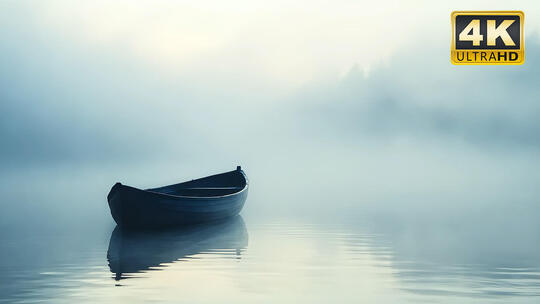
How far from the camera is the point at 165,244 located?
19328 millimetres

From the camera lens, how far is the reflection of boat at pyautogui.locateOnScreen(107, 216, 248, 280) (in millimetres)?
16156

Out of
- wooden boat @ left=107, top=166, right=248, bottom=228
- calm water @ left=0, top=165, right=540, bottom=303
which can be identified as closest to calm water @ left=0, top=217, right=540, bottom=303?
calm water @ left=0, top=165, right=540, bottom=303

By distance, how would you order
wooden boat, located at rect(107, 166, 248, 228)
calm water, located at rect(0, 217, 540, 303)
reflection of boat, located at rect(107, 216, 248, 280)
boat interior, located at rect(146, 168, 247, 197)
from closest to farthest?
calm water, located at rect(0, 217, 540, 303), reflection of boat, located at rect(107, 216, 248, 280), wooden boat, located at rect(107, 166, 248, 228), boat interior, located at rect(146, 168, 247, 197)

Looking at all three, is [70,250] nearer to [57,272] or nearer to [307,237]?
[57,272]

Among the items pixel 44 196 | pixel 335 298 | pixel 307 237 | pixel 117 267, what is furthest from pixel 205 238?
pixel 44 196

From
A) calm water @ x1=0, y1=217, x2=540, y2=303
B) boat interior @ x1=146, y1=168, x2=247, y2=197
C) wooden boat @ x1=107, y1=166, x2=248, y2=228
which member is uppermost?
boat interior @ x1=146, y1=168, x2=247, y2=197

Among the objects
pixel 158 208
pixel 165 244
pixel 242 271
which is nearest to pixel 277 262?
pixel 242 271

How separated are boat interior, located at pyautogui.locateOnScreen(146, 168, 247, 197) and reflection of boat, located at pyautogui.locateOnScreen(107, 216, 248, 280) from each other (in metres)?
3.81

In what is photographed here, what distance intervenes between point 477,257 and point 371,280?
5.26 metres

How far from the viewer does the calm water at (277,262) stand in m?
12.4

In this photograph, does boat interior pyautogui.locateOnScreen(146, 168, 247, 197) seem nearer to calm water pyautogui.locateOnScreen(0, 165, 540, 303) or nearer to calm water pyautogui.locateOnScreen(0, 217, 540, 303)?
calm water pyautogui.locateOnScreen(0, 165, 540, 303)

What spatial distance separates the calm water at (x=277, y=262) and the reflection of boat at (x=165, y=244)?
0.04 m

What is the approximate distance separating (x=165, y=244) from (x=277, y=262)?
5031mm

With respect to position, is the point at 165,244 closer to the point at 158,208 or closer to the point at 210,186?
the point at 158,208
